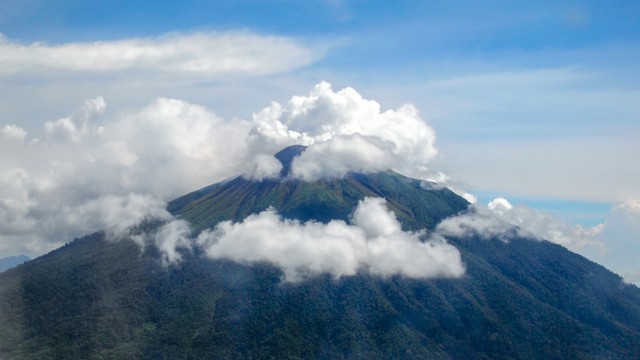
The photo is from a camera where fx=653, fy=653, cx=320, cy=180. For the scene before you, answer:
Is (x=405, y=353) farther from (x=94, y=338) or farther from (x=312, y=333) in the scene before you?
(x=94, y=338)

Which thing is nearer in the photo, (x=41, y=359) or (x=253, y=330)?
(x=41, y=359)

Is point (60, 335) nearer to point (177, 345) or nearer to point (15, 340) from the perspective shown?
point (15, 340)

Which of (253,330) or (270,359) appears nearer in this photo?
(270,359)

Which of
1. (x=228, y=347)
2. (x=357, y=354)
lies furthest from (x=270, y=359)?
(x=357, y=354)

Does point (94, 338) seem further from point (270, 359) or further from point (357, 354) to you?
point (357, 354)

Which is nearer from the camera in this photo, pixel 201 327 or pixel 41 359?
pixel 41 359

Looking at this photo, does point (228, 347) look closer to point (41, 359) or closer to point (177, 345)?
point (177, 345)

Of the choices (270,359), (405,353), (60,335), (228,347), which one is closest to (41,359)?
(60,335)

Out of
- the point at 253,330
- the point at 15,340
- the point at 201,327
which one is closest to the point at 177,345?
the point at 201,327
